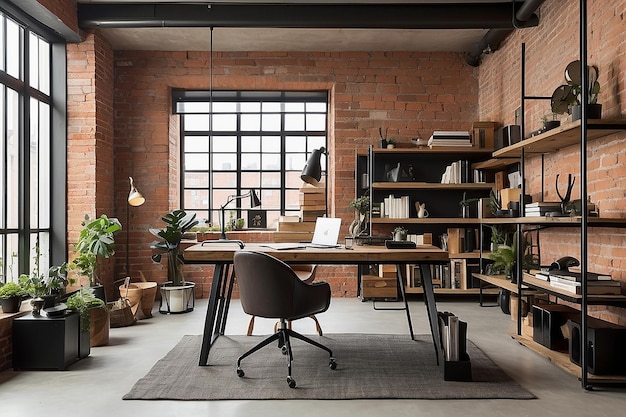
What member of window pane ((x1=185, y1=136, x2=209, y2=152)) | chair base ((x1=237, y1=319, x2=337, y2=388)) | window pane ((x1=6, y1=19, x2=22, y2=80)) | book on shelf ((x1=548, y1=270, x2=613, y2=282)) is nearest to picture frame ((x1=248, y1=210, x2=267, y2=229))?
window pane ((x1=185, y1=136, x2=209, y2=152))

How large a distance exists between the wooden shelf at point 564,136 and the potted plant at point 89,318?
3.70 meters

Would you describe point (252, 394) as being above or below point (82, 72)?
below

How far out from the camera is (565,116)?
4816 millimetres

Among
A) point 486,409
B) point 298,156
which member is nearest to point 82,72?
point 298,156

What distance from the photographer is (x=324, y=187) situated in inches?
292

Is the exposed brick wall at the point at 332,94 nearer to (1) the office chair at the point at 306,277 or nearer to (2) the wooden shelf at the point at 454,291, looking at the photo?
(2) the wooden shelf at the point at 454,291

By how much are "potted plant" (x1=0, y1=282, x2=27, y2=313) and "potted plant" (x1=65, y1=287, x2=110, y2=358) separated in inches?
13.1

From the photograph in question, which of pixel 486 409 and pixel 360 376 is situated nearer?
pixel 486 409

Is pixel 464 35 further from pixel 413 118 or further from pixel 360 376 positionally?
pixel 360 376

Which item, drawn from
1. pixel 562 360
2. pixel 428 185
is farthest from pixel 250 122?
pixel 562 360

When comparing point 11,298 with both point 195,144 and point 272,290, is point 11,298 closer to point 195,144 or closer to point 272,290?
point 272,290

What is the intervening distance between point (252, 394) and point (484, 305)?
3.98m

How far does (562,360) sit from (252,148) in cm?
487

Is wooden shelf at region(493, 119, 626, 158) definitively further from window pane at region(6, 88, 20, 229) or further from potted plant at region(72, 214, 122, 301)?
window pane at region(6, 88, 20, 229)
